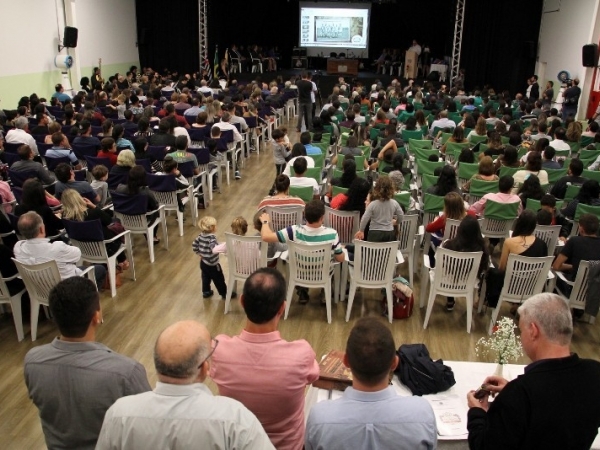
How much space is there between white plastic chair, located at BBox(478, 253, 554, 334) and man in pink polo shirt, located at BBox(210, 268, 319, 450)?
288 centimetres

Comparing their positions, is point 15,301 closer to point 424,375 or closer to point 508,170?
point 424,375

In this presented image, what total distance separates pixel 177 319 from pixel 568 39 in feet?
50.1

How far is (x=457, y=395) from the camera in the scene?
111 inches

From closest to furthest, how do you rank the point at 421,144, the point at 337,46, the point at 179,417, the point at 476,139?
the point at 179,417, the point at 421,144, the point at 476,139, the point at 337,46

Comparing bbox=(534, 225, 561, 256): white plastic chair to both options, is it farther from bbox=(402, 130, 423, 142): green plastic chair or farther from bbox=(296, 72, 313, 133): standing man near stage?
bbox=(296, 72, 313, 133): standing man near stage

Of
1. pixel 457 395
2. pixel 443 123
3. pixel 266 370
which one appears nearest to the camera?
pixel 266 370

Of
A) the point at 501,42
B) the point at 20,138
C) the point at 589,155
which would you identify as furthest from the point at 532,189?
the point at 501,42

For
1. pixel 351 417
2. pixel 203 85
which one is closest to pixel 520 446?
pixel 351 417

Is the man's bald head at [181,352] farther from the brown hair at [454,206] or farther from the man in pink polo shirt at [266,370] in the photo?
the brown hair at [454,206]

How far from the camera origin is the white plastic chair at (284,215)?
5523 mm

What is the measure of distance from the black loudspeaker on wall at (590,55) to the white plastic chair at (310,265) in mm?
12029

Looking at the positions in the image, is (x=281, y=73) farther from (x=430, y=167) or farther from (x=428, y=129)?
(x=430, y=167)

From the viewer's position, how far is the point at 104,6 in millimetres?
17609

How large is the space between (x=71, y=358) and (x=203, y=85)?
13.2m
